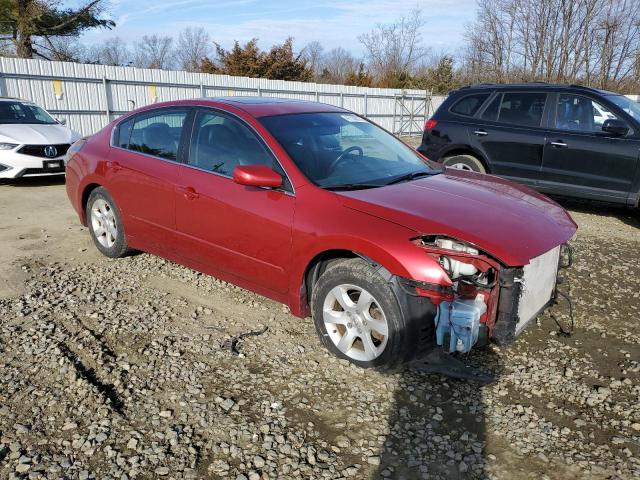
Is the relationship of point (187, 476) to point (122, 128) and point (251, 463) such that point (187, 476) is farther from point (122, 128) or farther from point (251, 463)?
point (122, 128)

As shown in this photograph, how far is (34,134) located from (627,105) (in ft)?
31.7

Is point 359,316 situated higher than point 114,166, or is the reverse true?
point 114,166

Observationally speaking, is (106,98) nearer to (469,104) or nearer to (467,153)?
(469,104)

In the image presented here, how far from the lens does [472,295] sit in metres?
3.13

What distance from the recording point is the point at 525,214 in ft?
11.3

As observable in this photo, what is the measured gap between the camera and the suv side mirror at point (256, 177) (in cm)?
355

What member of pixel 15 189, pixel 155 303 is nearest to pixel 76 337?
pixel 155 303

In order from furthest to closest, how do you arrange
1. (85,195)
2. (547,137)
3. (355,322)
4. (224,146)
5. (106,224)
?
(547,137) < (85,195) < (106,224) < (224,146) < (355,322)

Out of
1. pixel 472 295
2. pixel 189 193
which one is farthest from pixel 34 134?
pixel 472 295

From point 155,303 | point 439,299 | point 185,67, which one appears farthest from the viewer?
point 185,67

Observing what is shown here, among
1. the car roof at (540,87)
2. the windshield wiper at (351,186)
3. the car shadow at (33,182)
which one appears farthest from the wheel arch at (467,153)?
the car shadow at (33,182)

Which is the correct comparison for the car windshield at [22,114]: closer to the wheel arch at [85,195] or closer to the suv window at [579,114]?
the wheel arch at [85,195]

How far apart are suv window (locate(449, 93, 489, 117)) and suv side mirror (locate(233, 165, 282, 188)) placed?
17.8ft

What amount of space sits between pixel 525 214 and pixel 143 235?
3.33 meters
